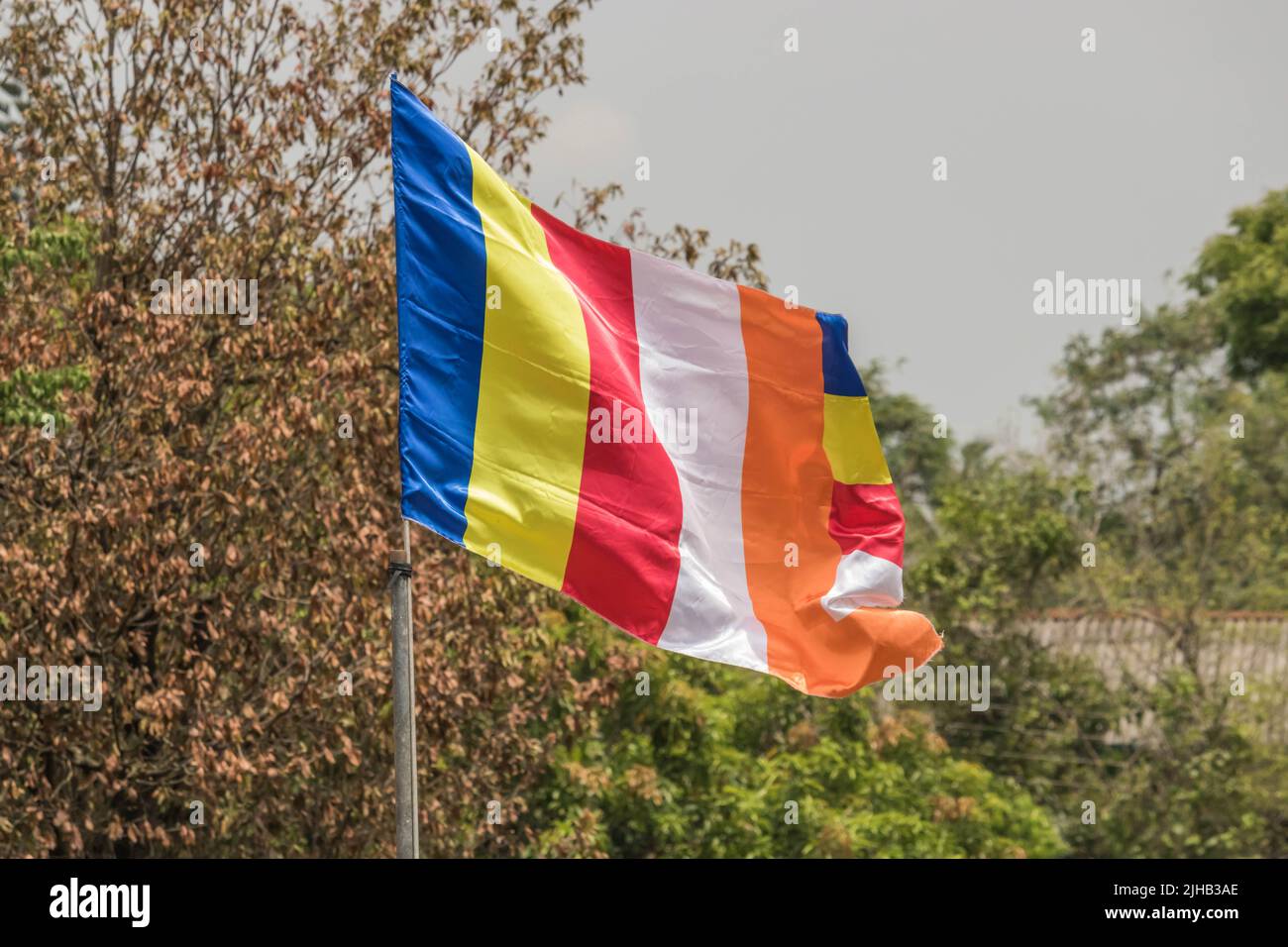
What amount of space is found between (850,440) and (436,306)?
6.02 ft

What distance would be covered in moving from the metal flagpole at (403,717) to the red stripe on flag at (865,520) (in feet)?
6.51

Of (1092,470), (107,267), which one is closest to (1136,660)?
(1092,470)

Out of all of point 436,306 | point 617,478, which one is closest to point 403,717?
point 617,478

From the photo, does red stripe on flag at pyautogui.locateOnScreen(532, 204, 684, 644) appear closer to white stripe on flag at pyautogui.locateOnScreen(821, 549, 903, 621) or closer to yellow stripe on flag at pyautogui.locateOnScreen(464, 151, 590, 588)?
yellow stripe on flag at pyautogui.locateOnScreen(464, 151, 590, 588)

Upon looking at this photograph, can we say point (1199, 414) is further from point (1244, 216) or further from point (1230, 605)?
point (1230, 605)

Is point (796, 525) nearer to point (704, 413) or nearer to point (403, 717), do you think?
point (704, 413)

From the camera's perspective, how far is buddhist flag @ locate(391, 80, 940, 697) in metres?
5.86

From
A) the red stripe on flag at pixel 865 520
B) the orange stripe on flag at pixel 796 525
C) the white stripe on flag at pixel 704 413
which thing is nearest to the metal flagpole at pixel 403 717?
the white stripe on flag at pixel 704 413

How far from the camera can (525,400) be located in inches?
239

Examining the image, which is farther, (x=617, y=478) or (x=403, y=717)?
(x=617, y=478)

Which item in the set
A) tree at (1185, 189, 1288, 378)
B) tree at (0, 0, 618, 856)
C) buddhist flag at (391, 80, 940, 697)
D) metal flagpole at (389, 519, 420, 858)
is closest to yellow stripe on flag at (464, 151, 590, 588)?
buddhist flag at (391, 80, 940, 697)

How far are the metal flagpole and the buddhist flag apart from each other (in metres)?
0.28

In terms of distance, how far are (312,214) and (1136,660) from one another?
13.8 meters

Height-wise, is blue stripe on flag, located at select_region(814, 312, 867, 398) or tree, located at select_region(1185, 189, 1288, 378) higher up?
tree, located at select_region(1185, 189, 1288, 378)
